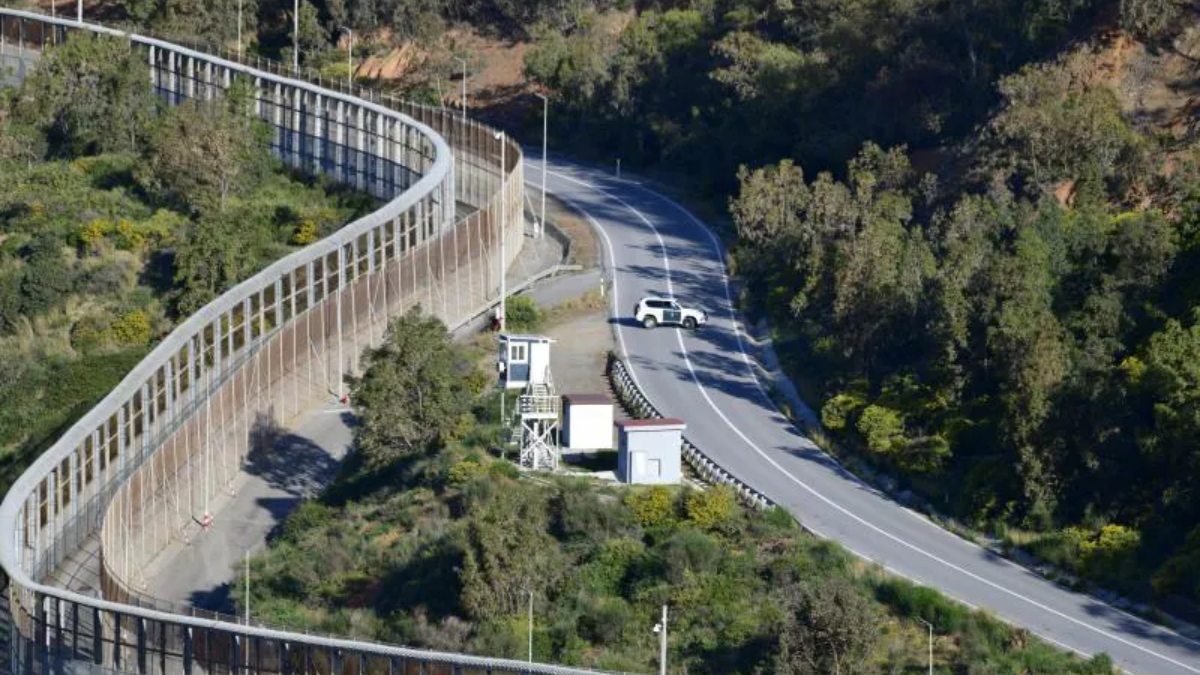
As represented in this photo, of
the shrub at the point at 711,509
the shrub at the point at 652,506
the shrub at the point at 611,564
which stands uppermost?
the shrub at the point at 711,509

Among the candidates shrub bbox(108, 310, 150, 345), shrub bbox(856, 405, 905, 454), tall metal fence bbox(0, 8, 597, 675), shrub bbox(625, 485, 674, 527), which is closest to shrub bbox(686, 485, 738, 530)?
shrub bbox(625, 485, 674, 527)

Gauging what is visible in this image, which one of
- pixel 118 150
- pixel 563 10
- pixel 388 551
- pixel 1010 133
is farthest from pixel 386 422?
pixel 563 10

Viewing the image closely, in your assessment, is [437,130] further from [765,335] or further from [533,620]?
[533,620]

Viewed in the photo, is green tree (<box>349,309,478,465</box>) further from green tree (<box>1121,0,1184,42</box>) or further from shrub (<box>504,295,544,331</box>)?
green tree (<box>1121,0,1184,42</box>)

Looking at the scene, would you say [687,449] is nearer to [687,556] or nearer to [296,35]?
[687,556]

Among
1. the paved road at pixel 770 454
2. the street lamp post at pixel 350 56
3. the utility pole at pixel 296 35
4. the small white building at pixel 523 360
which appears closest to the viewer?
the paved road at pixel 770 454

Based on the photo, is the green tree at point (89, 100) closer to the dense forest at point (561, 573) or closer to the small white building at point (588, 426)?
the dense forest at point (561, 573)

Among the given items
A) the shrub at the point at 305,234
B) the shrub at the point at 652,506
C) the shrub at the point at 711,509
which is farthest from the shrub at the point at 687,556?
the shrub at the point at 305,234
